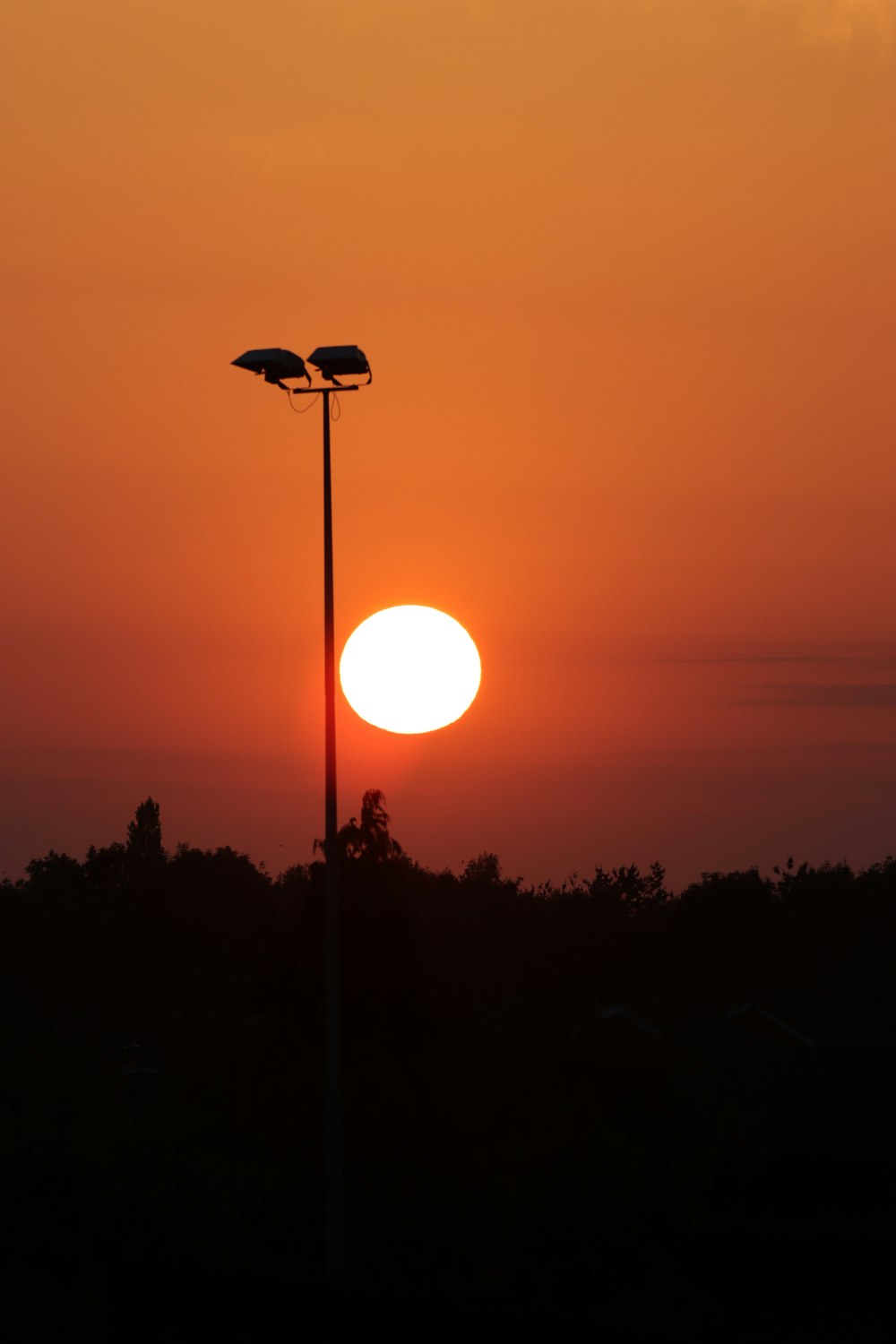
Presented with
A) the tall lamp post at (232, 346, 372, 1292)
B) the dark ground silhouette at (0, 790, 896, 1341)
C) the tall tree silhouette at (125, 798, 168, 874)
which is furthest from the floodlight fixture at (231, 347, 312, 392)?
the tall tree silhouette at (125, 798, 168, 874)

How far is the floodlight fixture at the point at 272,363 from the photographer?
24688mm

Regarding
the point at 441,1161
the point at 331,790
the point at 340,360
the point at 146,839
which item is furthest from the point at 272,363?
the point at 146,839

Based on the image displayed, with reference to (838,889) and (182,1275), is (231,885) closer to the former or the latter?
(838,889)

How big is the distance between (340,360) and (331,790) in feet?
22.7

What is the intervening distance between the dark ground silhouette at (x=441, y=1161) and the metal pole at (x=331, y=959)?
3.62ft

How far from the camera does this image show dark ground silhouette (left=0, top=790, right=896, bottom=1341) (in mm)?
26172

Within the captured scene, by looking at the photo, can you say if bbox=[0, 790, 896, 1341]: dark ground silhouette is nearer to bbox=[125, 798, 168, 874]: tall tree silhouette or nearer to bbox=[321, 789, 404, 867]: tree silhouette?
bbox=[321, 789, 404, 867]: tree silhouette

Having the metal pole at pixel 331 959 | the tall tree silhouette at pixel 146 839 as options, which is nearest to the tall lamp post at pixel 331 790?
the metal pole at pixel 331 959

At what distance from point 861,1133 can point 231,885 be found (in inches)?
3232

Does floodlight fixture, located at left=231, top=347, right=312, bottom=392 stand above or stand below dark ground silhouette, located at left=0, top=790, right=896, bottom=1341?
above

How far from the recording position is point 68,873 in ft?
397

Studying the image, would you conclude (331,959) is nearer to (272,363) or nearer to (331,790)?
(331,790)

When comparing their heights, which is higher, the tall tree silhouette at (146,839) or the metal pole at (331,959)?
the tall tree silhouette at (146,839)

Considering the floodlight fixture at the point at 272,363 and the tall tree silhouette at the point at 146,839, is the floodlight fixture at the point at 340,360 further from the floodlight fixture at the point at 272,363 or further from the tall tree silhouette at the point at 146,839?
the tall tree silhouette at the point at 146,839
